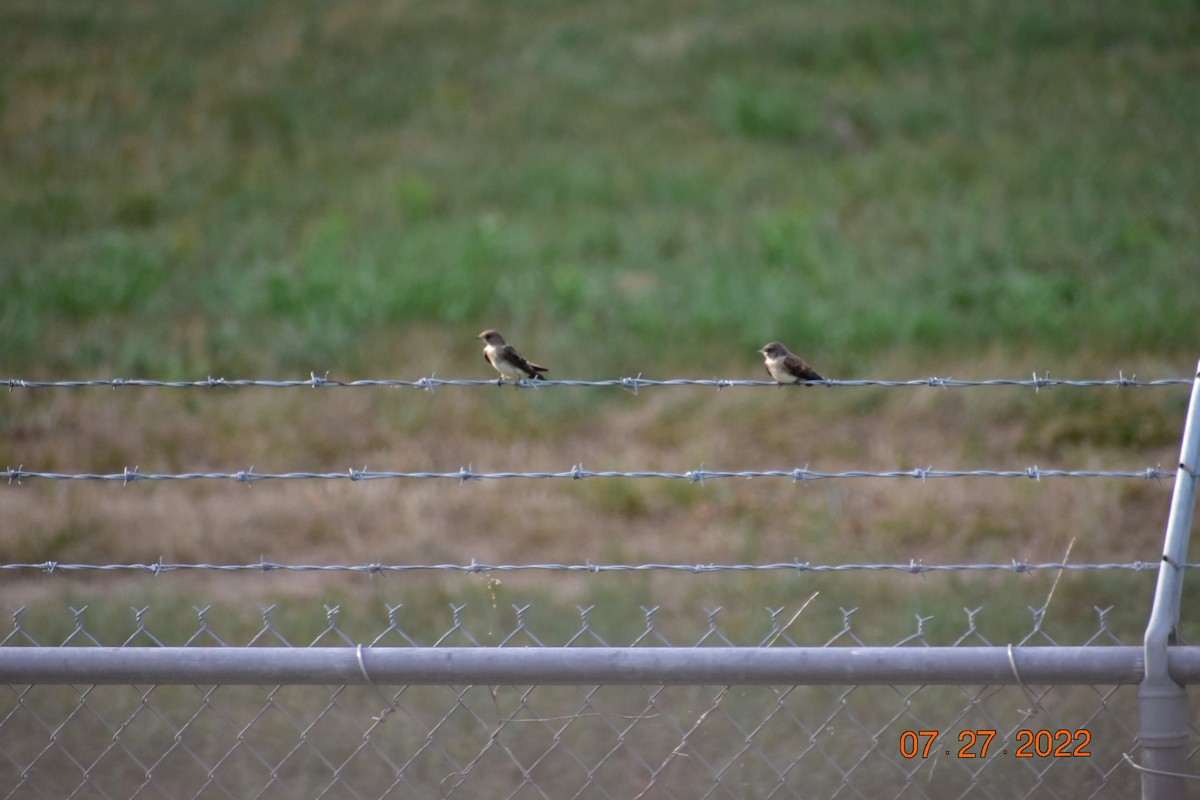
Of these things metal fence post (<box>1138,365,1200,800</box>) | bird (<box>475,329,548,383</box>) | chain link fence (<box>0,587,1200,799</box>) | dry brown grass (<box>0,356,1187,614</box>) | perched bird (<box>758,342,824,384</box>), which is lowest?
dry brown grass (<box>0,356,1187,614</box>)

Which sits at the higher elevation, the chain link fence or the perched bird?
the perched bird

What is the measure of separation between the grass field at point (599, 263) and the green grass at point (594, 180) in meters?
0.06

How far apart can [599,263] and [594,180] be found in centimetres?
198

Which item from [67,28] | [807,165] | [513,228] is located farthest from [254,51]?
[807,165]

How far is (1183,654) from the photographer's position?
2.59 metres

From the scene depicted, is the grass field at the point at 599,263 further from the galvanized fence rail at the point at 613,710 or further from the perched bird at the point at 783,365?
the perched bird at the point at 783,365

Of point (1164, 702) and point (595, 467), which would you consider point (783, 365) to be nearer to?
point (1164, 702)

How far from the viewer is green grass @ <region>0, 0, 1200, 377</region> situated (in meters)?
10.7

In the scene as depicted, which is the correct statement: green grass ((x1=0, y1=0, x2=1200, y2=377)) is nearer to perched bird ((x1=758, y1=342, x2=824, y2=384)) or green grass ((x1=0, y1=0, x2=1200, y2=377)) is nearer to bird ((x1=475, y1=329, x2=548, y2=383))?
bird ((x1=475, y1=329, x2=548, y2=383))

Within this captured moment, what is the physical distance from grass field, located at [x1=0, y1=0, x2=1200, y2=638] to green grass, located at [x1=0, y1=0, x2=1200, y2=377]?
0.06m

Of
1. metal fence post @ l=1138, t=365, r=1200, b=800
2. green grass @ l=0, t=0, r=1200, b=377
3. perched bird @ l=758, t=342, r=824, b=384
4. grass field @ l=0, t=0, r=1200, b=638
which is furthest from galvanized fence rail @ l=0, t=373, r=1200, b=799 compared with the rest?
green grass @ l=0, t=0, r=1200, b=377

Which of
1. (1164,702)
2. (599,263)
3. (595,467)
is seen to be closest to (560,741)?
(1164,702)

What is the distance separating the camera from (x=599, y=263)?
12.1m

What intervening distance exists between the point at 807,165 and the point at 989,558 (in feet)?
24.9
